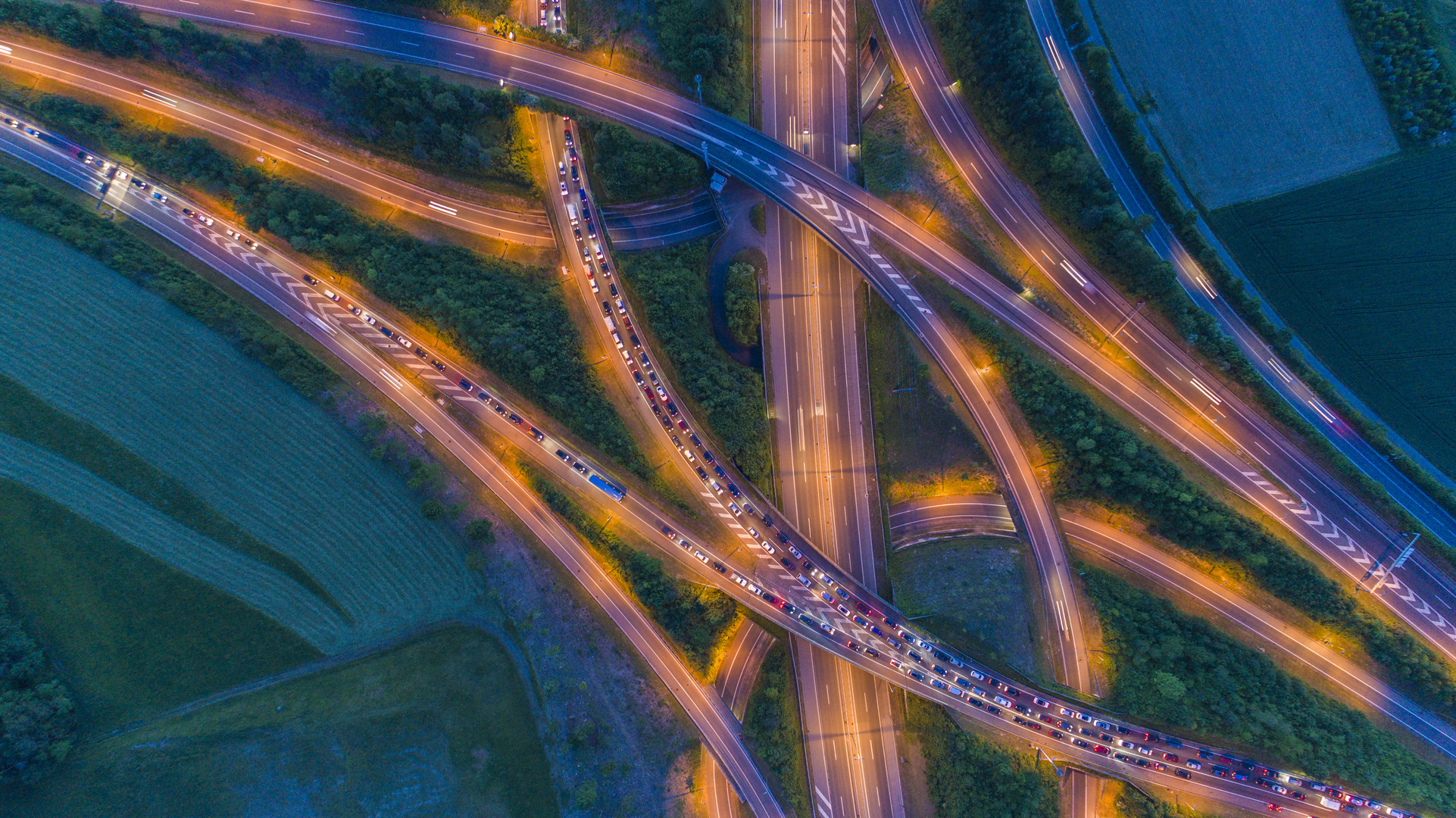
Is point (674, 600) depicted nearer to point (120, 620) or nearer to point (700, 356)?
point (700, 356)

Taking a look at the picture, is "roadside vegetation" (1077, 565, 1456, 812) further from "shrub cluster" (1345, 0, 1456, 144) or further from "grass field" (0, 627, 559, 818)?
"grass field" (0, 627, 559, 818)

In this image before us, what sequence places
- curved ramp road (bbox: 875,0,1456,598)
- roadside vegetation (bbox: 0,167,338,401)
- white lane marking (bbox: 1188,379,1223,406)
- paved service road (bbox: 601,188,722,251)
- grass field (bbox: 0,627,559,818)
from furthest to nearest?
paved service road (bbox: 601,188,722,251) < roadside vegetation (bbox: 0,167,338,401) < white lane marking (bbox: 1188,379,1223,406) < curved ramp road (bbox: 875,0,1456,598) < grass field (bbox: 0,627,559,818)

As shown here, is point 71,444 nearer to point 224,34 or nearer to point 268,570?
point 268,570

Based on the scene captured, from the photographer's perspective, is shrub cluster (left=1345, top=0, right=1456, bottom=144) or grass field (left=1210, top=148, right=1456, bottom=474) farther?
grass field (left=1210, top=148, right=1456, bottom=474)

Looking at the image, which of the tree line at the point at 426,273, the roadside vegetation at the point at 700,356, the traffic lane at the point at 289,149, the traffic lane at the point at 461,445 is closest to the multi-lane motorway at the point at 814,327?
the roadside vegetation at the point at 700,356

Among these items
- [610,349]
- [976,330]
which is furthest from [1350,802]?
[610,349]

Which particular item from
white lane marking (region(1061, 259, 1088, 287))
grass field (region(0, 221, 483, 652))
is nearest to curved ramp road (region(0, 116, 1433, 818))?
grass field (region(0, 221, 483, 652))

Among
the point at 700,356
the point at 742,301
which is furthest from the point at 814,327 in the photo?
the point at 700,356

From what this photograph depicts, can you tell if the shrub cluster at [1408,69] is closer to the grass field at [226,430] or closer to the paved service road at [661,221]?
the paved service road at [661,221]
